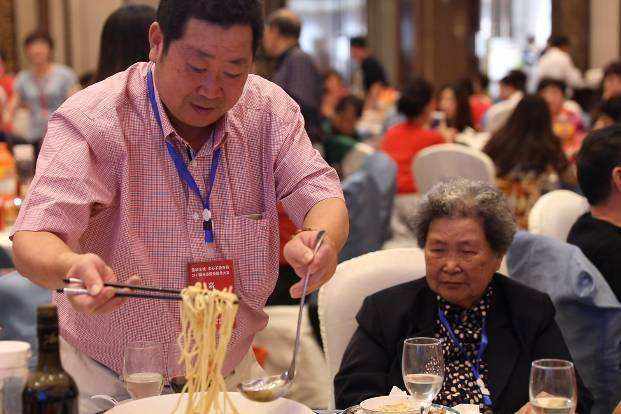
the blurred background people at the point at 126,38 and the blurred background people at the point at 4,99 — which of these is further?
the blurred background people at the point at 4,99

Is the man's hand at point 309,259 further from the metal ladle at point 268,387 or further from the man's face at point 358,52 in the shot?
the man's face at point 358,52

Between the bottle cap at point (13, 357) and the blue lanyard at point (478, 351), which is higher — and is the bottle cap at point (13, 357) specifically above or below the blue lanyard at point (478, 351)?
above

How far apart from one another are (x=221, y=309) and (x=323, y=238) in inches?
11.9

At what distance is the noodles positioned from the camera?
156 centimetres

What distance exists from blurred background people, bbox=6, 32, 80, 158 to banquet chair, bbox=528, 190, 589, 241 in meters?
6.03

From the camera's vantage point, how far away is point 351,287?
287 centimetres

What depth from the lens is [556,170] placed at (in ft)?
18.6

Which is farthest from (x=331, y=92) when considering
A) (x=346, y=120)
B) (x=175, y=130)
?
(x=175, y=130)

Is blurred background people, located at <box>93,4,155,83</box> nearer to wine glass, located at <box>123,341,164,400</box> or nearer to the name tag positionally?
the name tag

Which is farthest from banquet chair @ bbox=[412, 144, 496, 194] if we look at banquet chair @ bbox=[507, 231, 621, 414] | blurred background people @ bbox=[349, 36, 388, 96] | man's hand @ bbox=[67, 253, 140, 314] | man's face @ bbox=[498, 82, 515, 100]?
blurred background people @ bbox=[349, 36, 388, 96]

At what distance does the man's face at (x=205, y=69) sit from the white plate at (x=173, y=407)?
1.74 feet

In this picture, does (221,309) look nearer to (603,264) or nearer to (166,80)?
(166,80)

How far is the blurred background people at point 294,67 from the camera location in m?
6.79

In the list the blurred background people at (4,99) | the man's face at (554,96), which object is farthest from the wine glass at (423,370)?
the blurred background people at (4,99)
